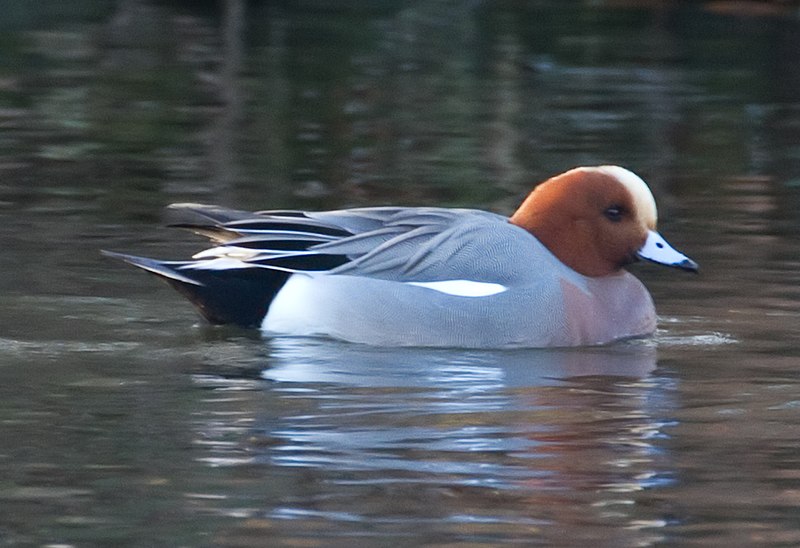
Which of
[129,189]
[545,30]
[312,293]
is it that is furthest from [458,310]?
[545,30]

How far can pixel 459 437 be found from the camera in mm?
6188

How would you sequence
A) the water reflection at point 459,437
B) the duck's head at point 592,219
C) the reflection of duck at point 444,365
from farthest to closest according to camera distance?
the duck's head at point 592,219 → the reflection of duck at point 444,365 → the water reflection at point 459,437

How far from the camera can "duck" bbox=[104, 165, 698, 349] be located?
298 inches

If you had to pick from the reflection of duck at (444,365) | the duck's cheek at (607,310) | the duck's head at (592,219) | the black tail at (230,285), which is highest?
the duck's head at (592,219)

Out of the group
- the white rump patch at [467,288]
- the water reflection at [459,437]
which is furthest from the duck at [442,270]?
the water reflection at [459,437]

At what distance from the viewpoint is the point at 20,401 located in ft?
21.5

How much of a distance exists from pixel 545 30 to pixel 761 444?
17.7 meters

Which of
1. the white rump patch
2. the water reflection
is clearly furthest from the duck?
the water reflection

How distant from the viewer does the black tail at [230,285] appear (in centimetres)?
771

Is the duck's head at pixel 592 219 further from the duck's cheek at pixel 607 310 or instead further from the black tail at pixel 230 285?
the black tail at pixel 230 285

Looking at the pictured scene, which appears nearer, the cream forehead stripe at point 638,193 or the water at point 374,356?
the water at point 374,356

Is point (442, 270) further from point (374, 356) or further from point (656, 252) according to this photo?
point (656, 252)

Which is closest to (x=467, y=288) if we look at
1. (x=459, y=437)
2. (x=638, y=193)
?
(x=638, y=193)

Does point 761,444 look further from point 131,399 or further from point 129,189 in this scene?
point 129,189
